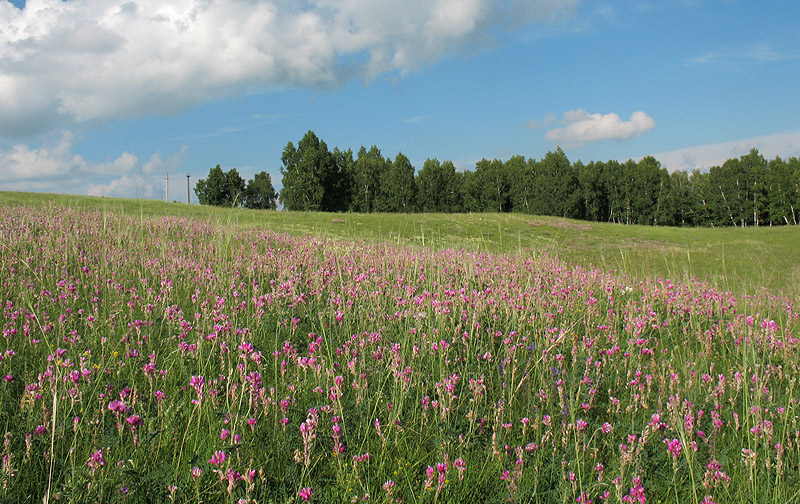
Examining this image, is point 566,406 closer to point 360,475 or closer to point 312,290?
point 360,475

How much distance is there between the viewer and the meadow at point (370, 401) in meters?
2.31

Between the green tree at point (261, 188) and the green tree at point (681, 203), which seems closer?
the green tree at point (681, 203)

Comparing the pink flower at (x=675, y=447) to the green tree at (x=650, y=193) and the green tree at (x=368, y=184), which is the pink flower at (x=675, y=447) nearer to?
the green tree at (x=368, y=184)

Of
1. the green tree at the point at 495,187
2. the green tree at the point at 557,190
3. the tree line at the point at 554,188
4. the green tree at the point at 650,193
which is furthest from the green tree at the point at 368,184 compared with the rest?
the green tree at the point at 650,193

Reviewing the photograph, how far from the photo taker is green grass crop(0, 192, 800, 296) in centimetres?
1620

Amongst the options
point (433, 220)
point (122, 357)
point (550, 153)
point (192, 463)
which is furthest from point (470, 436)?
point (550, 153)

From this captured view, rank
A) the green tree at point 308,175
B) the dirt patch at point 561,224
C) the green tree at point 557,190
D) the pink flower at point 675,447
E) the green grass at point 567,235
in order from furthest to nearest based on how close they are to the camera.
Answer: the green tree at point 557,190 < the green tree at point 308,175 < the dirt patch at point 561,224 < the green grass at point 567,235 < the pink flower at point 675,447

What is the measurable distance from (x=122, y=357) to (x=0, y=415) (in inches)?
34.9

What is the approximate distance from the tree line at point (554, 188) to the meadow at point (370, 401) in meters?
A: 56.7

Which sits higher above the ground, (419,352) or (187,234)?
(187,234)

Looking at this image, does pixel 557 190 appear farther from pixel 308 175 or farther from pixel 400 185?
pixel 308 175

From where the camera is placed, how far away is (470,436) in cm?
275

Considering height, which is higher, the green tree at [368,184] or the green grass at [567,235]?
the green tree at [368,184]

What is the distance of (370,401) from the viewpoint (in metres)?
2.99
